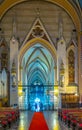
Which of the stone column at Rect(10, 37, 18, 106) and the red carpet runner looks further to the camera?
the stone column at Rect(10, 37, 18, 106)

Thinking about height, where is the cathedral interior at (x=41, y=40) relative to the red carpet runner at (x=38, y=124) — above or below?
above

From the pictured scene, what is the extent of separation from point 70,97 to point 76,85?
1825 millimetres

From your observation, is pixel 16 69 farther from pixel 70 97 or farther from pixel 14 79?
pixel 70 97

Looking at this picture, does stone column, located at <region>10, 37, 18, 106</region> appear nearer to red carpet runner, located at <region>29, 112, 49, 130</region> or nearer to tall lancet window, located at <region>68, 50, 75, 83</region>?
tall lancet window, located at <region>68, 50, 75, 83</region>

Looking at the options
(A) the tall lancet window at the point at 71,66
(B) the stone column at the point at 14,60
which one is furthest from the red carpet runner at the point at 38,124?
(A) the tall lancet window at the point at 71,66

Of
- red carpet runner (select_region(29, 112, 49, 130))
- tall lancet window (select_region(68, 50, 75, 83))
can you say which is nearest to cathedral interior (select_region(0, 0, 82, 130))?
tall lancet window (select_region(68, 50, 75, 83))

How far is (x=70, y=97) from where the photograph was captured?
43062mm

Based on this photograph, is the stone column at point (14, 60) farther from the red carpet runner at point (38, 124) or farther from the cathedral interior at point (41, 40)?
the red carpet runner at point (38, 124)

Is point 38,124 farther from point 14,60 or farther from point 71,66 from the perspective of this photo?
point 71,66

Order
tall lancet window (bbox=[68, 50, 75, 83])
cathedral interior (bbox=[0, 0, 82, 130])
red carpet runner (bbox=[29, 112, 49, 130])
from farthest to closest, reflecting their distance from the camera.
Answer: tall lancet window (bbox=[68, 50, 75, 83]), cathedral interior (bbox=[0, 0, 82, 130]), red carpet runner (bbox=[29, 112, 49, 130])

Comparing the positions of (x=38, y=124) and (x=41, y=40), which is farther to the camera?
(x=41, y=40)

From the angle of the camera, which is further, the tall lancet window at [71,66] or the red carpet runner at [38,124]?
the tall lancet window at [71,66]

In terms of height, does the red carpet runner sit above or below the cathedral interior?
below

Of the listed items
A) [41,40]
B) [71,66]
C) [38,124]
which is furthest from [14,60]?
[38,124]
